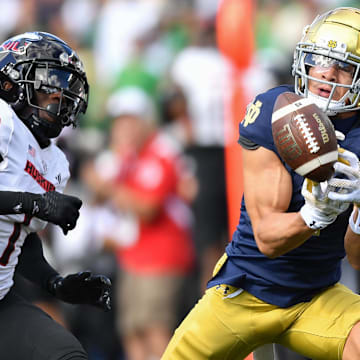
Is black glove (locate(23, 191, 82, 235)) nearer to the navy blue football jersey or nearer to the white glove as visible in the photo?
the navy blue football jersey

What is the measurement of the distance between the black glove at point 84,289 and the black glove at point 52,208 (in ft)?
1.57

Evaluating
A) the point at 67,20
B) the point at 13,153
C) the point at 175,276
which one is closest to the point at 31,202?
the point at 13,153

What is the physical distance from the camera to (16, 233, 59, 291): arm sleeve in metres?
3.87

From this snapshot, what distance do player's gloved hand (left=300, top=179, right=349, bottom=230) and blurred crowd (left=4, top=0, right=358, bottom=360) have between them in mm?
3108

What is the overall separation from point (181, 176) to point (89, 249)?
1002 millimetres

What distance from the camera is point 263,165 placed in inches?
128

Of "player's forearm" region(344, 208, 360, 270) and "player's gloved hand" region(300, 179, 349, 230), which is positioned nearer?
"player's gloved hand" region(300, 179, 349, 230)

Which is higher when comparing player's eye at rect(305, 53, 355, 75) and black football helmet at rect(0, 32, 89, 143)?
player's eye at rect(305, 53, 355, 75)

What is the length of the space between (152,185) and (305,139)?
3355 mm

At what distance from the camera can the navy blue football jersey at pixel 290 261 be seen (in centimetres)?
339

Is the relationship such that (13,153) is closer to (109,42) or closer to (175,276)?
(175,276)

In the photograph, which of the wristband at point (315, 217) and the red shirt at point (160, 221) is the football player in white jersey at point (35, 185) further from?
the red shirt at point (160, 221)

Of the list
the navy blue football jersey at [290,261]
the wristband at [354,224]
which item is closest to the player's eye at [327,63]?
the navy blue football jersey at [290,261]

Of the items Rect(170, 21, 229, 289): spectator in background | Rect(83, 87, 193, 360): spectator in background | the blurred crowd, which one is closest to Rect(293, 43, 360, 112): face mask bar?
the blurred crowd
